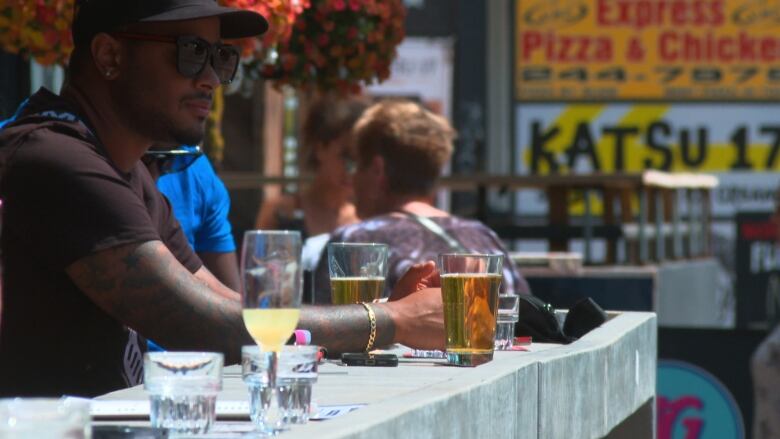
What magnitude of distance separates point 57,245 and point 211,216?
154 centimetres

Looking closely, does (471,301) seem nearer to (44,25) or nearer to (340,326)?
(340,326)

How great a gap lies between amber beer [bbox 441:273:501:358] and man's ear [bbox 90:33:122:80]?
834mm

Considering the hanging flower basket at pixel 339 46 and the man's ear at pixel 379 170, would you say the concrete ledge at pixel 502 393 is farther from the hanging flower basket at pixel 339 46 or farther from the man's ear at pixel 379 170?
the hanging flower basket at pixel 339 46

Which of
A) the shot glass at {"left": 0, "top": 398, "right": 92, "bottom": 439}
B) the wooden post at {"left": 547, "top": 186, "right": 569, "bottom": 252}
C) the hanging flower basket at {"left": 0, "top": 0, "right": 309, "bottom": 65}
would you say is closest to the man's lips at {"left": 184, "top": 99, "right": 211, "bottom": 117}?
the hanging flower basket at {"left": 0, "top": 0, "right": 309, "bottom": 65}

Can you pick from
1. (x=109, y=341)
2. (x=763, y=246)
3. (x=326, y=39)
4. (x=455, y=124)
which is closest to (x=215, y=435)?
Result: (x=109, y=341)

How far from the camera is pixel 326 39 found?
17.5 ft

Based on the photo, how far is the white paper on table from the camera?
7.66ft

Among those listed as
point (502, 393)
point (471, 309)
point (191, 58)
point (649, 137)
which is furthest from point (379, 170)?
point (649, 137)

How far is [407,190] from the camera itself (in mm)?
5355

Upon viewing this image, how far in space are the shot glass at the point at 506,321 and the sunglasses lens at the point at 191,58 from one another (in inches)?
30.5

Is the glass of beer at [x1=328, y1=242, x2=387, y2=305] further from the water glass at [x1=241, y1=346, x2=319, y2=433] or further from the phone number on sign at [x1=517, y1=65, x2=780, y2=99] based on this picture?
the phone number on sign at [x1=517, y1=65, x2=780, y2=99]

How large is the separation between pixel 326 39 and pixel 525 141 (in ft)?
19.9

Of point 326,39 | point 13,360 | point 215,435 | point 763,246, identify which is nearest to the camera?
point 215,435

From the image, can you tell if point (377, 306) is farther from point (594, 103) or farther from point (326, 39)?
point (594, 103)
